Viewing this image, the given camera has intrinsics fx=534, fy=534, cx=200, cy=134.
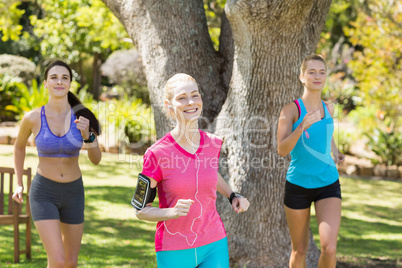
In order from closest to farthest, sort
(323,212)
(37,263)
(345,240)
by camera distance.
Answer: (323,212), (37,263), (345,240)

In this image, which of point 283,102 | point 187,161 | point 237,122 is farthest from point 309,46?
point 187,161

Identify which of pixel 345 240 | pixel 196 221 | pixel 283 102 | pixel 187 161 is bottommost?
pixel 345 240

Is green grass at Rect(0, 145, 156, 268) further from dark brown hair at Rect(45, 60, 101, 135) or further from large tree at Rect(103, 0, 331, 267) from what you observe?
dark brown hair at Rect(45, 60, 101, 135)

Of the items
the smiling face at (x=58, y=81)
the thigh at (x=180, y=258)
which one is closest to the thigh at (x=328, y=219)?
the thigh at (x=180, y=258)

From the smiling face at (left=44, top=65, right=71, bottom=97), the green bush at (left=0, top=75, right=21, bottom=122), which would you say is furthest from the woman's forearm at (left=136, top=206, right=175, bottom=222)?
the green bush at (left=0, top=75, right=21, bottom=122)

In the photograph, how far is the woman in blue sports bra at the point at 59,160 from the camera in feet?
13.5

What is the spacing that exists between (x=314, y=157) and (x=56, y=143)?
2009 millimetres

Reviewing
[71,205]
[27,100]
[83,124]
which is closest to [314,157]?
[83,124]

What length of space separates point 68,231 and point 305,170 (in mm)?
1917

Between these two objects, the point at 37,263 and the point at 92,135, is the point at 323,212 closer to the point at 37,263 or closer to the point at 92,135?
the point at 92,135

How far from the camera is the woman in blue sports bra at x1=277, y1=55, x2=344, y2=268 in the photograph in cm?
403

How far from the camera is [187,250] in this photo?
2.96 m

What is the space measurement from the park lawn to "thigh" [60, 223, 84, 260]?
6.15 ft

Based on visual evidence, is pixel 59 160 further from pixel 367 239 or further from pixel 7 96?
pixel 7 96
